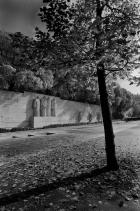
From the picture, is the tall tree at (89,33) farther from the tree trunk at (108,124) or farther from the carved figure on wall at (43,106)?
the carved figure on wall at (43,106)

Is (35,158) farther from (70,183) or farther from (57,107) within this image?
(57,107)

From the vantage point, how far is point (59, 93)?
103ft

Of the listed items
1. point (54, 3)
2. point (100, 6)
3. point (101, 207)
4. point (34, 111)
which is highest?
point (100, 6)

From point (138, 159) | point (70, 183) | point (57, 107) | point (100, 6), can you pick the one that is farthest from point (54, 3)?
point (57, 107)

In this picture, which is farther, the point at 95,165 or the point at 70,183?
the point at 95,165

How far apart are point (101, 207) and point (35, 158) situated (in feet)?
14.9

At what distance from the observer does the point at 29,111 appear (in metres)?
25.2

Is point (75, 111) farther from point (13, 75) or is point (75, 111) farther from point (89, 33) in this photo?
point (89, 33)

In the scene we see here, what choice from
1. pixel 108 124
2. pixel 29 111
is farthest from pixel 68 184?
pixel 29 111

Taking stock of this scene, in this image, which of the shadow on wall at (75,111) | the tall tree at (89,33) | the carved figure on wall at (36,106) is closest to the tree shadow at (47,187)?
the tall tree at (89,33)

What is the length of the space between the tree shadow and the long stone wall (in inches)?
709

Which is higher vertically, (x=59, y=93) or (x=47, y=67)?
(x=59, y=93)

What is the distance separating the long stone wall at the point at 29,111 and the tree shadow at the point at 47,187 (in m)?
18.0

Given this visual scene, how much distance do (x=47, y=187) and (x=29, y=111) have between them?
2074 centimetres
